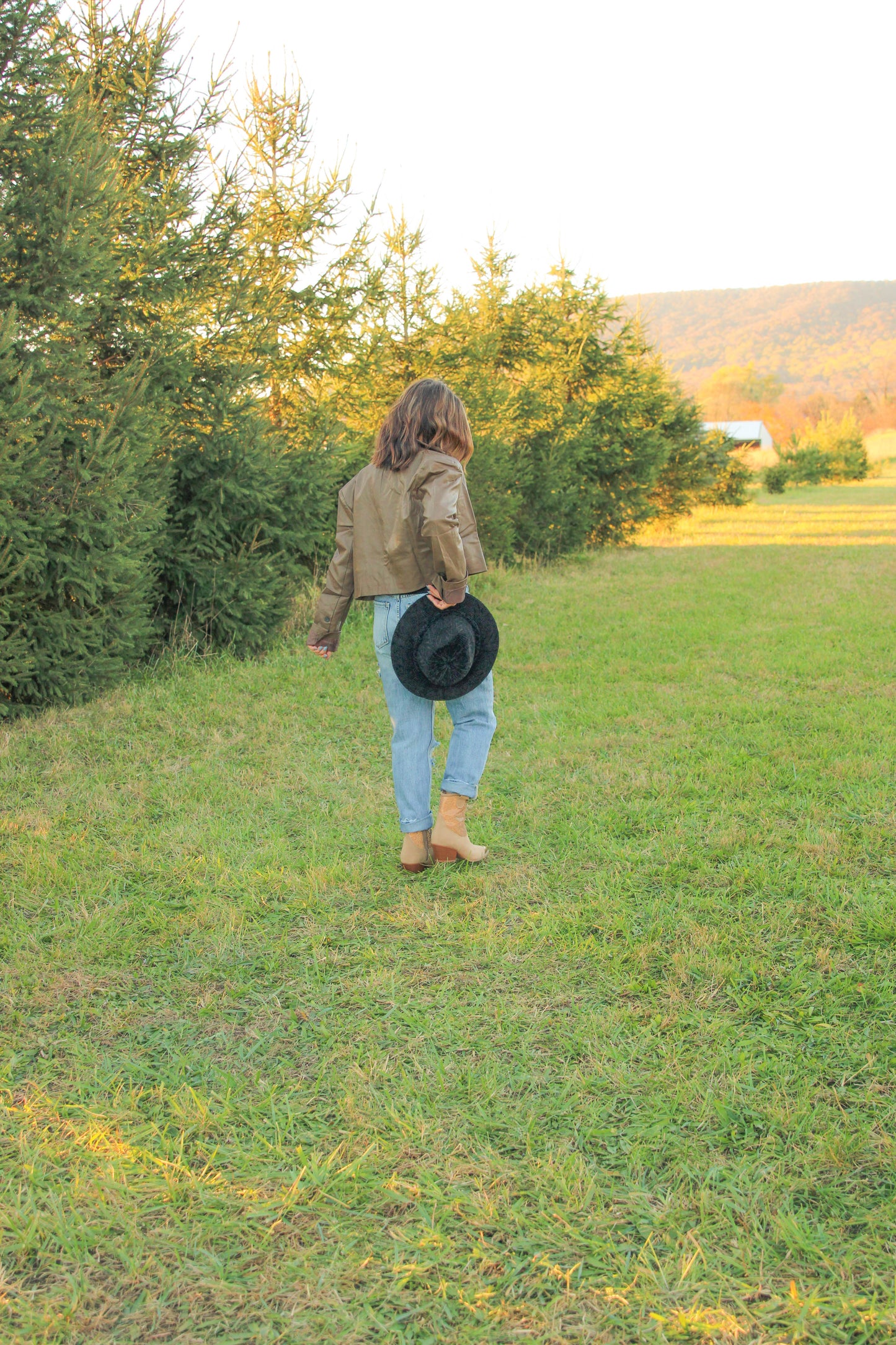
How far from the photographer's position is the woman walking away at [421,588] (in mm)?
3541

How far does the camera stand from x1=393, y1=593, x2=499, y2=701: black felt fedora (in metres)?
3.61

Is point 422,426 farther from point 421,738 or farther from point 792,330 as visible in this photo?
point 792,330

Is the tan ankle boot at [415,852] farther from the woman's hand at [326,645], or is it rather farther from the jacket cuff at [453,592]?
the jacket cuff at [453,592]

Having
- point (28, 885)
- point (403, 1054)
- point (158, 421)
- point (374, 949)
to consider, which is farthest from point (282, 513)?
point (403, 1054)

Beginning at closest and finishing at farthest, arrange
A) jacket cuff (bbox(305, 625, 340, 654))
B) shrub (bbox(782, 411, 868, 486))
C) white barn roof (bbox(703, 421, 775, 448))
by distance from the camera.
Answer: jacket cuff (bbox(305, 625, 340, 654)) → shrub (bbox(782, 411, 868, 486)) → white barn roof (bbox(703, 421, 775, 448))

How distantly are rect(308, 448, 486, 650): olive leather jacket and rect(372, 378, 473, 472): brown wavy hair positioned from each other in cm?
4

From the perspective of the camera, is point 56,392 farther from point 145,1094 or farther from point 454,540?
point 145,1094

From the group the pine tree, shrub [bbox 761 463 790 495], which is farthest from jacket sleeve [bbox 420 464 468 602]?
shrub [bbox 761 463 790 495]

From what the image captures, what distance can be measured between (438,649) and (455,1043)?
150cm

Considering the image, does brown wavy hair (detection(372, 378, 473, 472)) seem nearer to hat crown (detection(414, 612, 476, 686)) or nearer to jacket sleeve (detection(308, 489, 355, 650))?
jacket sleeve (detection(308, 489, 355, 650))

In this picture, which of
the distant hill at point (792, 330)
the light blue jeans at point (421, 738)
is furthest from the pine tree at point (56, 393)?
the distant hill at point (792, 330)

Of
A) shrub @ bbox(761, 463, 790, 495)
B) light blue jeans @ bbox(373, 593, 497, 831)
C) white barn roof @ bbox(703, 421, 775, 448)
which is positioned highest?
white barn roof @ bbox(703, 421, 775, 448)

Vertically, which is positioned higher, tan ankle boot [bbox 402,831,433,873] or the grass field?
tan ankle boot [bbox 402,831,433,873]

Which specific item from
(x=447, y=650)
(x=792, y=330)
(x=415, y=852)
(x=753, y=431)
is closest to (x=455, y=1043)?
(x=415, y=852)
